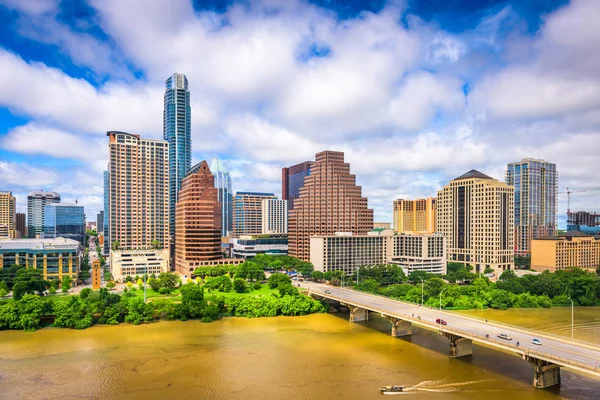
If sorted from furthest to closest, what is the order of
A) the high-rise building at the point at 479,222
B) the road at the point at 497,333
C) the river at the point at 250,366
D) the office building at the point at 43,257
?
the high-rise building at the point at 479,222 < the office building at the point at 43,257 < the river at the point at 250,366 < the road at the point at 497,333

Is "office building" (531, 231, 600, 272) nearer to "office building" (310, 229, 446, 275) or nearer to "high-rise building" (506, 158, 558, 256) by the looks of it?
"high-rise building" (506, 158, 558, 256)

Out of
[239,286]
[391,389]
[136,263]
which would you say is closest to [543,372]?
[391,389]

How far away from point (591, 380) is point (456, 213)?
325 feet

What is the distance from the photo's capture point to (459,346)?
52719 millimetres

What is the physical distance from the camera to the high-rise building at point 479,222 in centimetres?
12875

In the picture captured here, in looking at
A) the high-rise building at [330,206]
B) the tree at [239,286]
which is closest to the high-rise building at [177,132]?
the high-rise building at [330,206]

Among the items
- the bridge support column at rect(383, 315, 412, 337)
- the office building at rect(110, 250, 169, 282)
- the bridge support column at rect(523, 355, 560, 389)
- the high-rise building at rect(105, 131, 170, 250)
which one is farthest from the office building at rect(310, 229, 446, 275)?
the bridge support column at rect(523, 355, 560, 389)

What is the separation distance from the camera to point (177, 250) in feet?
415

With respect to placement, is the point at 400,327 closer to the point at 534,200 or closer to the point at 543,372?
the point at 543,372

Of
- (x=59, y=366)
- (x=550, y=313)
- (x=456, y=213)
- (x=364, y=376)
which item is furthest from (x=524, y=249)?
(x=59, y=366)

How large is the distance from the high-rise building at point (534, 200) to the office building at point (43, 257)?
158 meters

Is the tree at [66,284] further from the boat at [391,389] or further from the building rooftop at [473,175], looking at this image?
the building rooftop at [473,175]

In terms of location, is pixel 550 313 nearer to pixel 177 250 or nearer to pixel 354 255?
pixel 354 255

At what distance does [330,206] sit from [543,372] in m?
92.6
